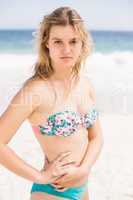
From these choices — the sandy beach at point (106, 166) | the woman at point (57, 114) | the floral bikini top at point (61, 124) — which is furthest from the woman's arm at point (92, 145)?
the sandy beach at point (106, 166)

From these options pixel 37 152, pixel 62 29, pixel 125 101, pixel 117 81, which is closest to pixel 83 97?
pixel 62 29

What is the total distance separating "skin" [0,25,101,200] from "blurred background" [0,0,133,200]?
68.1 inches

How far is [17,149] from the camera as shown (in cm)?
442

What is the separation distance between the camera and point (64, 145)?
1668 mm

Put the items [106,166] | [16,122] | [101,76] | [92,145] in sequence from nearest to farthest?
[16,122] → [92,145] → [106,166] → [101,76]

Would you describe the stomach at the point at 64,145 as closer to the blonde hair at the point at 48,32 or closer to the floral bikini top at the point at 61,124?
the floral bikini top at the point at 61,124

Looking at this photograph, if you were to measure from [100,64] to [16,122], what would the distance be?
7.39 meters

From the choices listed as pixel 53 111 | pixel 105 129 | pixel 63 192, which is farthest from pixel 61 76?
pixel 105 129

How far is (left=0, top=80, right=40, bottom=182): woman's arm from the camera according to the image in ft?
5.17

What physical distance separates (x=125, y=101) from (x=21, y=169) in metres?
5.65

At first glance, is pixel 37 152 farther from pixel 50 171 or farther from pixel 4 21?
pixel 4 21

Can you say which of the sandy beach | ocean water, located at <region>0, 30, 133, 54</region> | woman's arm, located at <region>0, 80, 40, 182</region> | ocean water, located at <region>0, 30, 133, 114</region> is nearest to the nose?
woman's arm, located at <region>0, 80, 40, 182</region>

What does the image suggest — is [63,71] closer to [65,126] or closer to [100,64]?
[65,126]

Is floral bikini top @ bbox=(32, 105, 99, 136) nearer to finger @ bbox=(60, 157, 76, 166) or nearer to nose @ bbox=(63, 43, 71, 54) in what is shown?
finger @ bbox=(60, 157, 76, 166)
